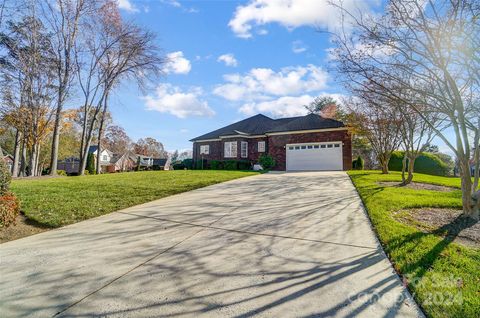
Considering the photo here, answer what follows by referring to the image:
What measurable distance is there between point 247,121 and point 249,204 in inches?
840

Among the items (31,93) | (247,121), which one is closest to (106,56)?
(31,93)

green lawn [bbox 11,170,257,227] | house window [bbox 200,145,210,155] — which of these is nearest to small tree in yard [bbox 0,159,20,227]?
green lawn [bbox 11,170,257,227]

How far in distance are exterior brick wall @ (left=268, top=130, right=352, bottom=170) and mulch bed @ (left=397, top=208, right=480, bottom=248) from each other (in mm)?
13408

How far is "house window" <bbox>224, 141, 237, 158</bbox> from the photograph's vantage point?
2331 centimetres

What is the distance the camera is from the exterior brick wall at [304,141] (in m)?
18.2

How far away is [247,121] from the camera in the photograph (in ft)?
87.8

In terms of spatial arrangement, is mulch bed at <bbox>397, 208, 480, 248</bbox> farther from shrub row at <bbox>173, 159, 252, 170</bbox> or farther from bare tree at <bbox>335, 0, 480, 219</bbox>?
shrub row at <bbox>173, 159, 252, 170</bbox>

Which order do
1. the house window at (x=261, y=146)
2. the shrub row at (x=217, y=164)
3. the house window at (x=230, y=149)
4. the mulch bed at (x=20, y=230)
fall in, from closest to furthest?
1. the mulch bed at (x=20, y=230)
2. the shrub row at (x=217, y=164)
3. the house window at (x=261, y=146)
4. the house window at (x=230, y=149)

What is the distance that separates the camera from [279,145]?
20.8m

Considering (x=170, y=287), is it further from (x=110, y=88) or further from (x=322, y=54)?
(x=110, y=88)

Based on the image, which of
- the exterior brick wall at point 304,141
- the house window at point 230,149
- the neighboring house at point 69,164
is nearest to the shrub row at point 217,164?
the house window at point 230,149

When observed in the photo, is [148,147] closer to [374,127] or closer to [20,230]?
[374,127]

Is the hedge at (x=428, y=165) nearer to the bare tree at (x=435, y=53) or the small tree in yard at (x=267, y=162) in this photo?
the small tree in yard at (x=267, y=162)

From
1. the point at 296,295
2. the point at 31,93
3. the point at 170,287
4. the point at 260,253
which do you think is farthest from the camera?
the point at 31,93
